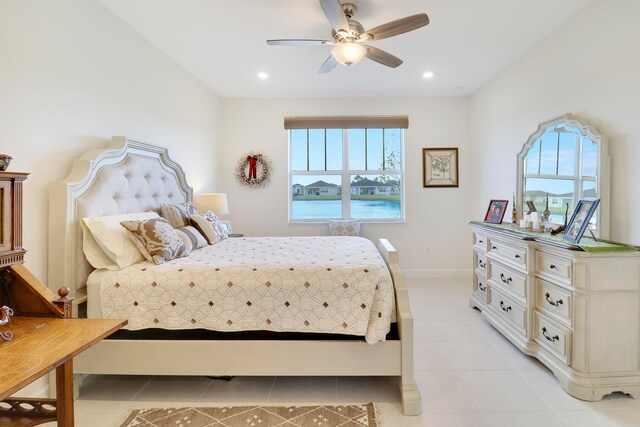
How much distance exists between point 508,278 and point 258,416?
2.16 meters

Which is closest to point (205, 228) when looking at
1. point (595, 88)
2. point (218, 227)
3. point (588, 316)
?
point (218, 227)

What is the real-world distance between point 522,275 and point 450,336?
797mm

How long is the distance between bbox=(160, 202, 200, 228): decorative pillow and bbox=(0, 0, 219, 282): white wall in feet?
2.22

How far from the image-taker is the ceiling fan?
2107mm

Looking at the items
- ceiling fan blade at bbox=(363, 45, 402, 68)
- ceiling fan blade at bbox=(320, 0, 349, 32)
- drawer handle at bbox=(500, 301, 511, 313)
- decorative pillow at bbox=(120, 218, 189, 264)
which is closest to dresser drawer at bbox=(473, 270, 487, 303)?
drawer handle at bbox=(500, 301, 511, 313)

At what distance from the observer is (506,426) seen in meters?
1.74

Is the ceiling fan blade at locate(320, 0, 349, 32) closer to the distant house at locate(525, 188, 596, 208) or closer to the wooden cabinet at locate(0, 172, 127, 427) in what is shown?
the wooden cabinet at locate(0, 172, 127, 427)

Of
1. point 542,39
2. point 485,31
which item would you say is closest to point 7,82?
point 485,31

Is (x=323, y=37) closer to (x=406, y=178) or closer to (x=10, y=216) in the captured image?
(x=406, y=178)

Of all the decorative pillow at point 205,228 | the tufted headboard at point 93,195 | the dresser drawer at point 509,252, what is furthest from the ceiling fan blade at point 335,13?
the dresser drawer at point 509,252

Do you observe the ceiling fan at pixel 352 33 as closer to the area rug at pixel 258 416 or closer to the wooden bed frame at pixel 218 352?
the wooden bed frame at pixel 218 352

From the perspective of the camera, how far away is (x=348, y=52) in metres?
2.44

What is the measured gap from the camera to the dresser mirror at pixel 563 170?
2.28 metres

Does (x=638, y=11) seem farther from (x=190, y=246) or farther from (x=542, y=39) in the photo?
(x=190, y=246)
